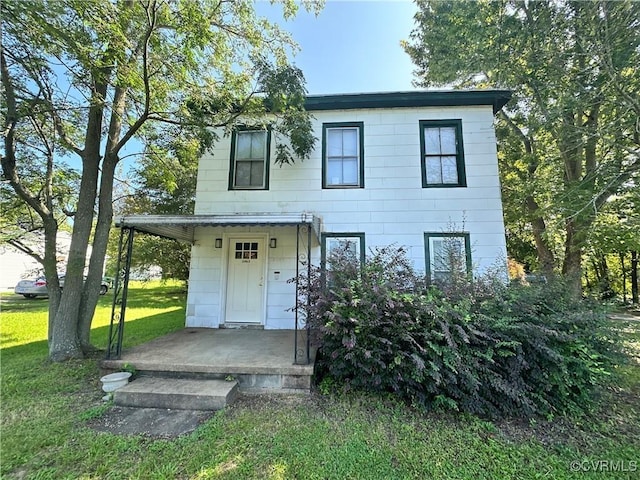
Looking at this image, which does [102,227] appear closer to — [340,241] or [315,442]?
[340,241]

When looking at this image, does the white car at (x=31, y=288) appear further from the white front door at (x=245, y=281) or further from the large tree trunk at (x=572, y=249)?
the large tree trunk at (x=572, y=249)

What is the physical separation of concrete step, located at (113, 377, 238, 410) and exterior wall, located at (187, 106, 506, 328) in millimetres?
2816

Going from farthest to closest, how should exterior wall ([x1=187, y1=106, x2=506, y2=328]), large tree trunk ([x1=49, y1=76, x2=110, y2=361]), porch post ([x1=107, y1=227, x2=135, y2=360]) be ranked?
1. exterior wall ([x1=187, y1=106, x2=506, y2=328])
2. large tree trunk ([x1=49, y1=76, x2=110, y2=361])
3. porch post ([x1=107, y1=227, x2=135, y2=360])

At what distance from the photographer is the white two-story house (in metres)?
6.32

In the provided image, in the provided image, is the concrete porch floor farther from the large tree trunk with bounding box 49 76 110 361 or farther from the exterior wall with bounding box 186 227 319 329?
the exterior wall with bounding box 186 227 319 329

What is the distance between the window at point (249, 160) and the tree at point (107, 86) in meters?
1.04

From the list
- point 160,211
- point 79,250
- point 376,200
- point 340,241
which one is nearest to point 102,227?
point 79,250

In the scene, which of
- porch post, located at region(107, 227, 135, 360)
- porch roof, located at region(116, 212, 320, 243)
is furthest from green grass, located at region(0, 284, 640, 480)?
porch roof, located at region(116, 212, 320, 243)

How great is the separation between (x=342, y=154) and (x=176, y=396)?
5.67 metres

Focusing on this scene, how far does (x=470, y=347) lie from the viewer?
3590 millimetres

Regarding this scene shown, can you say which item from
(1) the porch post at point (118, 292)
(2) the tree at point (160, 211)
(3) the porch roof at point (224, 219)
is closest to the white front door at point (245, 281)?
(3) the porch roof at point (224, 219)

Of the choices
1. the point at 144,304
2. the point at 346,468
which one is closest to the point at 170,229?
the point at 346,468

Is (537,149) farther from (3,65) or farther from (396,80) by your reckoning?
(3,65)

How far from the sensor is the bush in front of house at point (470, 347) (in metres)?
3.43
